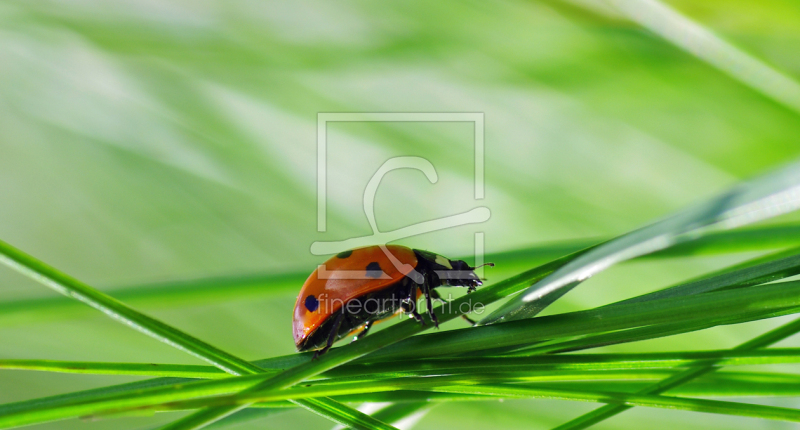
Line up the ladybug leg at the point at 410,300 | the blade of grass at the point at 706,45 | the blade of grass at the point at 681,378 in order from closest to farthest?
the blade of grass at the point at 681,378
the blade of grass at the point at 706,45
the ladybug leg at the point at 410,300

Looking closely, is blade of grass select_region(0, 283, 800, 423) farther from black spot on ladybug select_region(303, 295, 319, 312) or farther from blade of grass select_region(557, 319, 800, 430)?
black spot on ladybug select_region(303, 295, 319, 312)

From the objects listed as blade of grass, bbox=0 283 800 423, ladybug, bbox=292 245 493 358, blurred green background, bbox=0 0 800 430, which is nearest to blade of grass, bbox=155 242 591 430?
blade of grass, bbox=0 283 800 423

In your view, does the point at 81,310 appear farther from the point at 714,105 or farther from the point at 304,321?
the point at 714,105

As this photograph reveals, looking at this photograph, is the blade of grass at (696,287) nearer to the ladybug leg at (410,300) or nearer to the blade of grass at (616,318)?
the blade of grass at (616,318)

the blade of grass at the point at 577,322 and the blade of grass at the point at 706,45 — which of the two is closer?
the blade of grass at the point at 577,322

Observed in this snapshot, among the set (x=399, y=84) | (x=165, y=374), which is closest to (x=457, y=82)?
(x=399, y=84)

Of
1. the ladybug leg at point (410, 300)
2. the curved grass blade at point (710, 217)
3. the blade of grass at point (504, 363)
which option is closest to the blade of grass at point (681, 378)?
the blade of grass at point (504, 363)

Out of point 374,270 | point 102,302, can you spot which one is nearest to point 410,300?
point 374,270
